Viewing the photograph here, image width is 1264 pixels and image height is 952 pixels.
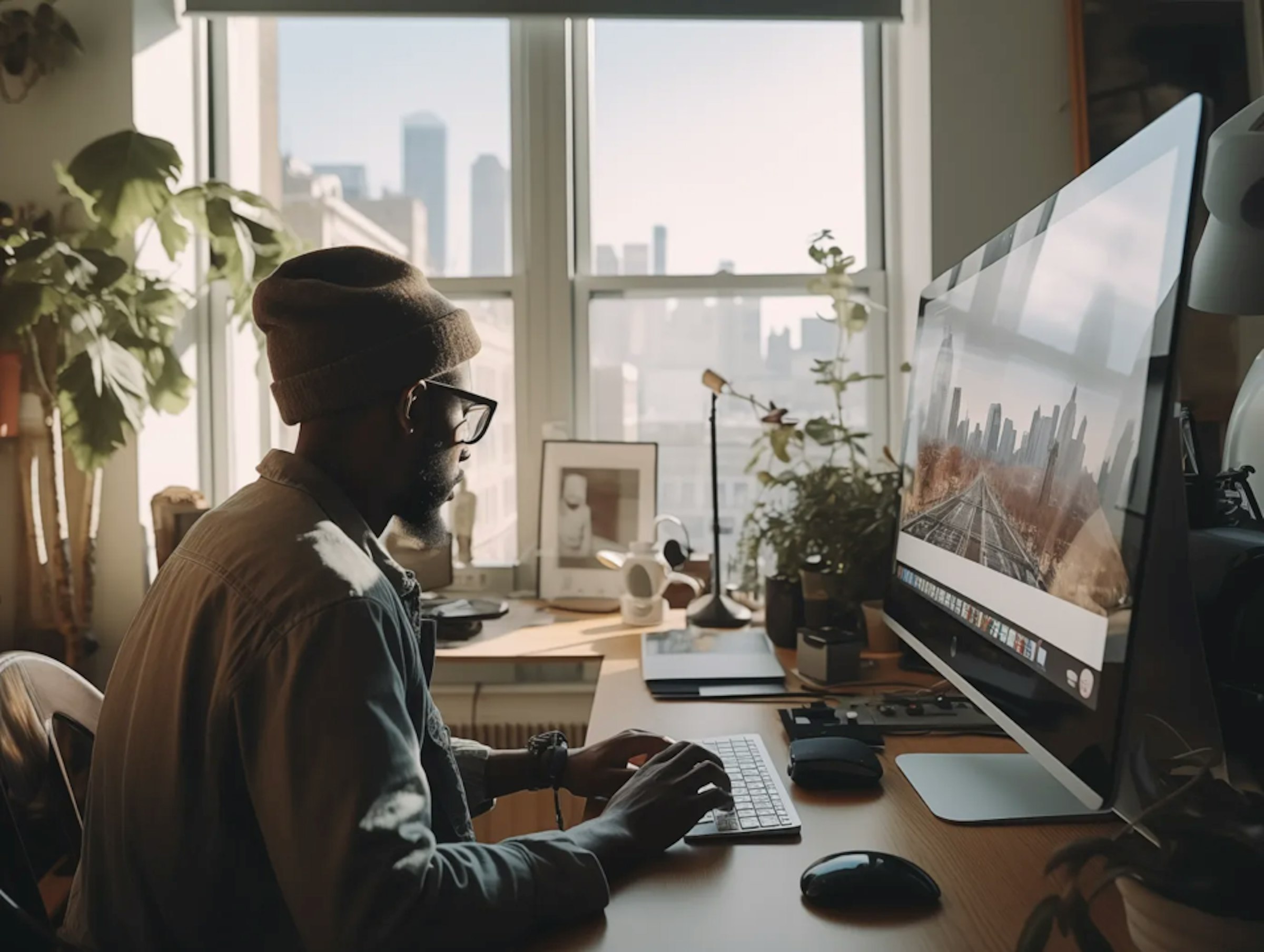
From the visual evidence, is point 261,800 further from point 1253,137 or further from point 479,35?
point 479,35

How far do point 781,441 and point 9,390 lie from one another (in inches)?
63.0

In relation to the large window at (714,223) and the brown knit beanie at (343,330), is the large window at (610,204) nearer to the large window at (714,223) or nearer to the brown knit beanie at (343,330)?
the large window at (714,223)

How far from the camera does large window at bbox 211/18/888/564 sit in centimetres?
252

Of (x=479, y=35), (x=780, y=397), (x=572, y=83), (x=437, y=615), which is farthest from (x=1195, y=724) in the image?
(x=479, y=35)

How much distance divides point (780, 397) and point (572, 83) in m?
0.96

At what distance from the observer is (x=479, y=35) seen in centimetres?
253

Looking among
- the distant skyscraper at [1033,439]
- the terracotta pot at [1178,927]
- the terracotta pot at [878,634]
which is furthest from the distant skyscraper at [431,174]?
the terracotta pot at [1178,927]

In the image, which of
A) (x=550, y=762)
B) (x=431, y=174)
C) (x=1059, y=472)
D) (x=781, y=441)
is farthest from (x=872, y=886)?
(x=431, y=174)

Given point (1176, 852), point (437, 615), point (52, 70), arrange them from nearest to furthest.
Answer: point (1176, 852) < point (437, 615) < point (52, 70)

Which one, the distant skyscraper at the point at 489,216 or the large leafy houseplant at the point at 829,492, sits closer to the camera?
the large leafy houseplant at the point at 829,492

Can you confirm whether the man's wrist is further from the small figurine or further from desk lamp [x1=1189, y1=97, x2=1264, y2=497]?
the small figurine

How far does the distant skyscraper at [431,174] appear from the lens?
8.44 feet

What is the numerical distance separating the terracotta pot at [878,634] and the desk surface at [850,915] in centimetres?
52

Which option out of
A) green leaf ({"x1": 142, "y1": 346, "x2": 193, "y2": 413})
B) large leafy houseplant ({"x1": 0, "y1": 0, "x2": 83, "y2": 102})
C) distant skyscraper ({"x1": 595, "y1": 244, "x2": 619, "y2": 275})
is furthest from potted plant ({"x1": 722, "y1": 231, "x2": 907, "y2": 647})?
large leafy houseplant ({"x1": 0, "y1": 0, "x2": 83, "y2": 102})
